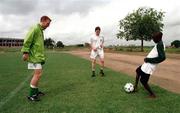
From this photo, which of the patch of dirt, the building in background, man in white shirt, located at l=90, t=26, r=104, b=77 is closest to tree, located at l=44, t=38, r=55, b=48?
the building in background

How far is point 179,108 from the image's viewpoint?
650cm

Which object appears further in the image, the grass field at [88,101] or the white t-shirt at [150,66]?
the white t-shirt at [150,66]

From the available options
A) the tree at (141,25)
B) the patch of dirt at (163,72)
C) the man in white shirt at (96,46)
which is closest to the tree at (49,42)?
the tree at (141,25)

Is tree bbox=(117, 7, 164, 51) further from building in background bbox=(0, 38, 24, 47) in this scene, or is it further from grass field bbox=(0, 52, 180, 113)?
building in background bbox=(0, 38, 24, 47)

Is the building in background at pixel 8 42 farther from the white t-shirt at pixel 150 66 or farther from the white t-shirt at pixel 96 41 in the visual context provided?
the white t-shirt at pixel 150 66

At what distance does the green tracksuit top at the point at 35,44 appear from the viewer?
7312mm

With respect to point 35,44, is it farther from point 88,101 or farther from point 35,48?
point 88,101

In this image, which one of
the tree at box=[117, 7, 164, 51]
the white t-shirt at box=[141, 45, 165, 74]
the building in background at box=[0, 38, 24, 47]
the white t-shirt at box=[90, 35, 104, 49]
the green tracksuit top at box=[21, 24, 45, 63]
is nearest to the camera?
the green tracksuit top at box=[21, 24, 45, 63]

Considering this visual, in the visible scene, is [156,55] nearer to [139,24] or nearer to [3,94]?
[3,94]

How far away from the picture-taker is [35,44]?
7.49 metres

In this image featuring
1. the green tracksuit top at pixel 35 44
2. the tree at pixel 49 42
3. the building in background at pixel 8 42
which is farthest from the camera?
the building in background at pixel 8 42

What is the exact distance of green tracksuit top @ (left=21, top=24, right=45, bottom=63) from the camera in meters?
7.31

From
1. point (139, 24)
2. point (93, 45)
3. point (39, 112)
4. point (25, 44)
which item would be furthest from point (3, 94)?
point (139, 24)

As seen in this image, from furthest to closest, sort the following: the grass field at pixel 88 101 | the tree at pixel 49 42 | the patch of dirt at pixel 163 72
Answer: the tree at pixel 49 42 < the patch of dirt at pixel 163 72 < the grass field at pixel 88 101
